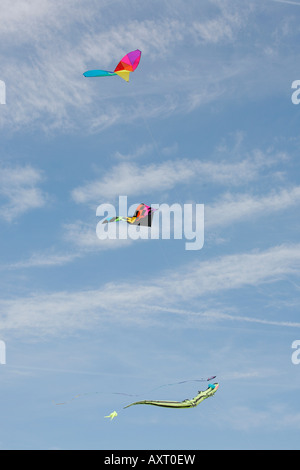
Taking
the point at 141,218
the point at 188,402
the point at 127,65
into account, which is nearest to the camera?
the point at 188,402

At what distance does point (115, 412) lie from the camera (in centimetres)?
7719

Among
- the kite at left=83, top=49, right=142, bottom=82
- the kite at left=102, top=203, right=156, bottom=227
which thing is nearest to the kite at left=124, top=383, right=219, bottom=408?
the kite at left=102, top=203, right=156, bottom=227

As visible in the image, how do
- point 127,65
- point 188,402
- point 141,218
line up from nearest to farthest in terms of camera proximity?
1. point 188,402
2. point 127,65
3. point 141,218

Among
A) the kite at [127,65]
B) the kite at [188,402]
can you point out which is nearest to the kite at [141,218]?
the kite at [127,65]

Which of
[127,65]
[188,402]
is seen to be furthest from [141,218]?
[188,402]

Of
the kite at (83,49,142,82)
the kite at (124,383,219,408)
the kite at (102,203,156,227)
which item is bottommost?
the kite at (124,383,219,408)

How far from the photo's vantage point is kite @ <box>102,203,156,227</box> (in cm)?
9012

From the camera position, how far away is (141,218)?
90.3 meters

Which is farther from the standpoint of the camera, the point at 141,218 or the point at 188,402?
the point at 141,218

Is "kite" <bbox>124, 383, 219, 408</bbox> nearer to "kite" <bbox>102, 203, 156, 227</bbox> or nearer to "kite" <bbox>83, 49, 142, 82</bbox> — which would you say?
"kite" <bbox>102, 203, 156, 227</bbox>

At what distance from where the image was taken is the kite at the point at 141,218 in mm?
90125

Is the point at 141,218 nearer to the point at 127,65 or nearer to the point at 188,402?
the point at 127,65
